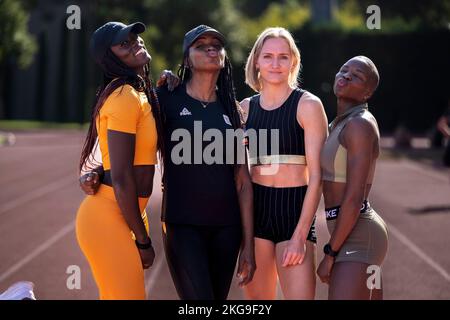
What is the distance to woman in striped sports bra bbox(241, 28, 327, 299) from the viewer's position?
4.48 meters

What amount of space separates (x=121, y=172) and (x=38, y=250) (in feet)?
24.3

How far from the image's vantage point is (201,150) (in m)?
4.45

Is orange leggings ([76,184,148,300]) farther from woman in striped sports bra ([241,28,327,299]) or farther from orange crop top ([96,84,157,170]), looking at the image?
woman in striped sports bra ([241,28,327,299])

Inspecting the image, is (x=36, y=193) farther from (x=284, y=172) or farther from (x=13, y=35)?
(x=13, y=35)

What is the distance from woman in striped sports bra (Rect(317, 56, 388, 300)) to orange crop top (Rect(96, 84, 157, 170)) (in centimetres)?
89

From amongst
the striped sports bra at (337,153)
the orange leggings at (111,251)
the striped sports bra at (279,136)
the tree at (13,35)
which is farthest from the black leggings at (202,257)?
the tree at (13,35)

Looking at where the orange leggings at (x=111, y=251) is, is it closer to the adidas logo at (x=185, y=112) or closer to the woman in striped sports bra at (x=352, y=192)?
the adidas logo at (x=185, y=112)

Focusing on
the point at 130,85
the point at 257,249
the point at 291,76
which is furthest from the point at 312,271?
the point at 130,85

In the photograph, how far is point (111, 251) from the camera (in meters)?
4.11

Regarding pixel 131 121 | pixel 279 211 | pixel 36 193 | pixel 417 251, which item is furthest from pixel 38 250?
pixel 131 121

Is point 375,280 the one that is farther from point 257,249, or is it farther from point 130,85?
point 130,85

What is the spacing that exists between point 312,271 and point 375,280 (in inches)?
12.7

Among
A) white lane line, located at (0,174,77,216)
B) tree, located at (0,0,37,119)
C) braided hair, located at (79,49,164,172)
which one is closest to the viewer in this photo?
braided hair, located at (79,49,164,172)

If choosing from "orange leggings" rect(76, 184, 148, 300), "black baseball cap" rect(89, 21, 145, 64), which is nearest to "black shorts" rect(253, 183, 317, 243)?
"orange leggings" rect(76, 184, 148, 300)
